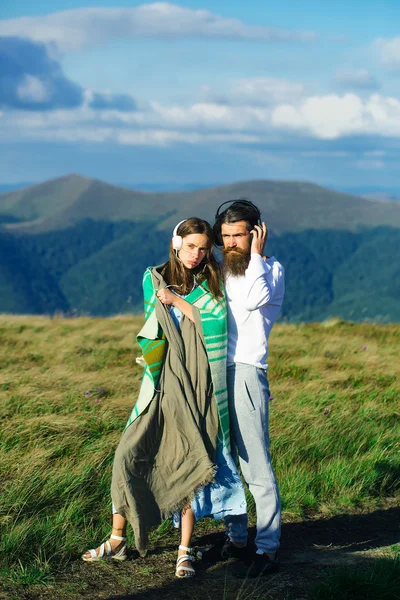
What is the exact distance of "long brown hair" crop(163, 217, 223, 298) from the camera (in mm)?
3766

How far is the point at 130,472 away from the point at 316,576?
114 centimetres

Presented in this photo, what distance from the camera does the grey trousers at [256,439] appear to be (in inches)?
152

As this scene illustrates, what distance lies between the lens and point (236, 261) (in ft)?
12.6

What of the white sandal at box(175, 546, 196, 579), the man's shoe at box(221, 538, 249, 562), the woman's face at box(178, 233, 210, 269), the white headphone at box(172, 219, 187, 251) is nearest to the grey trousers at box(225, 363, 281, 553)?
the man's shoe at box(221, 538, 249, 562)

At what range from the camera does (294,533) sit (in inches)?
185

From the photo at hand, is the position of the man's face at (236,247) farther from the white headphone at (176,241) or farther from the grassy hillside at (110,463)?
the grassy hillside at (110,463)

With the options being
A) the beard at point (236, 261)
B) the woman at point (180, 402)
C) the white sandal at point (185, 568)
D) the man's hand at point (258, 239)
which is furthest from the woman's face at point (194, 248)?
the white sandal at point (185, 568)

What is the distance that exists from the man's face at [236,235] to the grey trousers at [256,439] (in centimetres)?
64

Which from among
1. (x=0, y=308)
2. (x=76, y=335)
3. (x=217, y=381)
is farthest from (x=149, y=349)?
(x=0, y=308)

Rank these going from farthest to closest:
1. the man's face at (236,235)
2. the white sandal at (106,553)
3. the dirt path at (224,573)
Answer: the white sandal at (106,553), the man's face at (236,235), the dirt path at (224,573)

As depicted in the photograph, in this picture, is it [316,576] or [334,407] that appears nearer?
[316,576]

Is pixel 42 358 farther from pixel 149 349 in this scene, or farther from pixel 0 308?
pixel 0 308

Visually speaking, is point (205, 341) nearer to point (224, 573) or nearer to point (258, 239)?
point (258, 239)

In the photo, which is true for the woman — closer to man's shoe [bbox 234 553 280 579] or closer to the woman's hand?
the woman's hand
